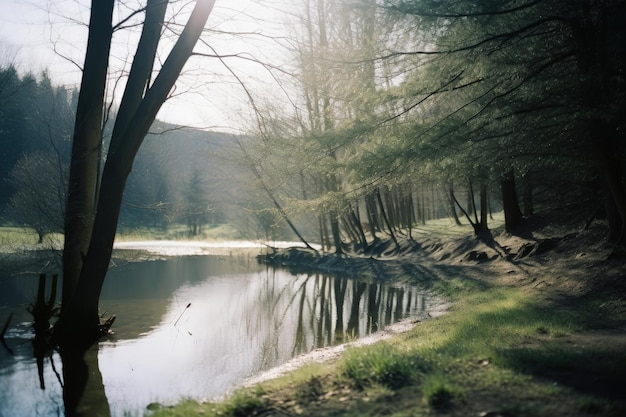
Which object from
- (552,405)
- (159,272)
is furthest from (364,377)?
(159,272)

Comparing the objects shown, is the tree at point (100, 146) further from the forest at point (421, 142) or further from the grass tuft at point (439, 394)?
the grass tuft at point (439, 394)

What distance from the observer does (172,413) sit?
4531 mm

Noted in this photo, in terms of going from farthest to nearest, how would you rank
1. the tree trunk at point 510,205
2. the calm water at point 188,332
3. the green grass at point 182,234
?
the green grass at point 182,234, the tree trunk at point 510,205, the calm water at point 188,332

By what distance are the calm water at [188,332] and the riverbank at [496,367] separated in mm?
1980

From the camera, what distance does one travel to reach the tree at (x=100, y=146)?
8844 mm

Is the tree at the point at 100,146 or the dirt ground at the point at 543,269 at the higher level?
the tree at the point at 100,146

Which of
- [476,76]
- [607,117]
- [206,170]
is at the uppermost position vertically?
[206,170]

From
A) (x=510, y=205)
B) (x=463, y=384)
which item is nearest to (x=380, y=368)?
(x=463, y=384)

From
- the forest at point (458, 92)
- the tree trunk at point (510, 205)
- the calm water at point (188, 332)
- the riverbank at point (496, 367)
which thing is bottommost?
the calm water at point (188, 332)

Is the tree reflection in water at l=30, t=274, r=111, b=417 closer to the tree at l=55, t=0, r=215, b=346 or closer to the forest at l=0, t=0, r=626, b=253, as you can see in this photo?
the tree at l=55, t=0, r=215, b=346

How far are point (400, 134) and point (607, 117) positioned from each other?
154 inches

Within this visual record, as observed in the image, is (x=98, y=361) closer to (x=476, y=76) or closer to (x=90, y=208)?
(x=90, y=208)

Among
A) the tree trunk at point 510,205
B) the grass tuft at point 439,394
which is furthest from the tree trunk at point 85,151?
the tree trunk at point 510,205

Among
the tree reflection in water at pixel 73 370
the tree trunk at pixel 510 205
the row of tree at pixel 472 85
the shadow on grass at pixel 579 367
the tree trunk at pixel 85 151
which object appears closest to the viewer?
the shadow on grass at pixel 579 367
